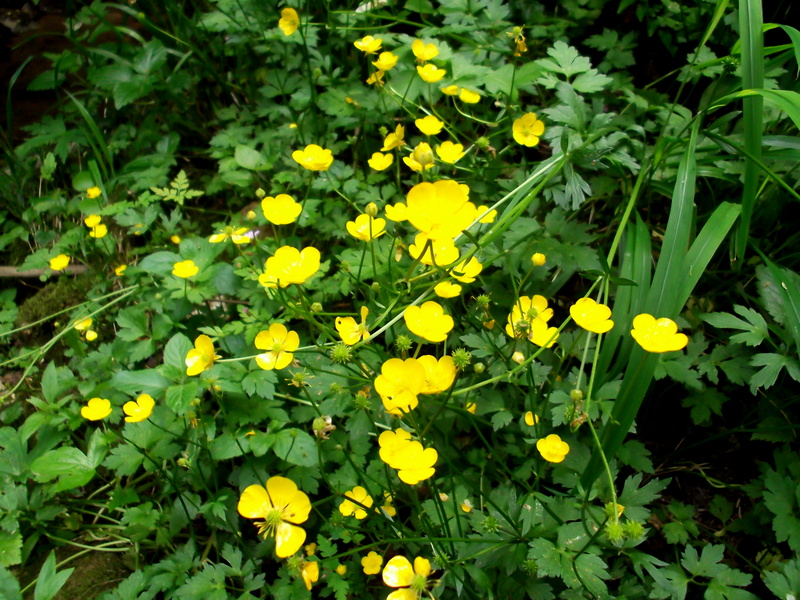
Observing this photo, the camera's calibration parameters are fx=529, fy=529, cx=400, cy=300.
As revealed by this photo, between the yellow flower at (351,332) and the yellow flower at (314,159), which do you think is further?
the yellow flower at (314,159)

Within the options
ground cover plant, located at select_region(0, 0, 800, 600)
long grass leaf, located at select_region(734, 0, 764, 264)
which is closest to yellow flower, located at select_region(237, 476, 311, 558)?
ground cover plant, located at select_region(0, 0, 800, 600)

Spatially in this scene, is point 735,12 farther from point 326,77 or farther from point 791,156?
point 326,77

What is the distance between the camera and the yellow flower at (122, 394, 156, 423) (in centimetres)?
143

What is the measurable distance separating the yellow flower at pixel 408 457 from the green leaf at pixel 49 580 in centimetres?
98

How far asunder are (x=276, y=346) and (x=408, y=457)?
17.6 inches

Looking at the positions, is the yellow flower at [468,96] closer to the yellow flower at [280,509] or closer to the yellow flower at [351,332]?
the yellow flower at [351,332]

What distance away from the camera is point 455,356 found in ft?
4.38

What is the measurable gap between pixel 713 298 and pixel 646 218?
1.34ft

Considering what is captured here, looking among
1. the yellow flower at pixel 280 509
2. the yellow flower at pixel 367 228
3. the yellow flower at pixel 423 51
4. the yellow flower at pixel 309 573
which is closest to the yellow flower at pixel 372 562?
the yellow flower at pixel 309 573

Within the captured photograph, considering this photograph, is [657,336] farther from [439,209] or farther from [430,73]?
[430,73]

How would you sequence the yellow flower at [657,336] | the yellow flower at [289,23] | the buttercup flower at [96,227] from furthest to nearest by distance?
the buttercup flower at [96,227]
the yellow flower at [289,23]
the yellow flower at [657,336]

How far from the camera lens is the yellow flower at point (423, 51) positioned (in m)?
1.91

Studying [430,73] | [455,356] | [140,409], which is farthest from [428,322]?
[430,73]

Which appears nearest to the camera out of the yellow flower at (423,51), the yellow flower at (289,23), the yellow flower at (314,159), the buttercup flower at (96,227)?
the yellow flower at (314,159)
